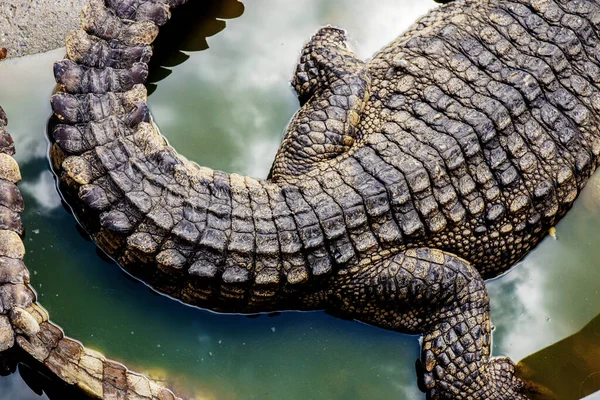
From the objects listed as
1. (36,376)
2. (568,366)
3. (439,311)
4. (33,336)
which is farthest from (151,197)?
(568,366)

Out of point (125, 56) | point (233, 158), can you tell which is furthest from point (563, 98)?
point (125, 56)

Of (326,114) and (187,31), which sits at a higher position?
(187,31)

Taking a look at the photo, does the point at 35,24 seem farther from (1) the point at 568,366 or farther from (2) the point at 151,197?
(1) the point at 568,366

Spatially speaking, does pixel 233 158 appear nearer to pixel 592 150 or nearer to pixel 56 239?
pixel 56 239

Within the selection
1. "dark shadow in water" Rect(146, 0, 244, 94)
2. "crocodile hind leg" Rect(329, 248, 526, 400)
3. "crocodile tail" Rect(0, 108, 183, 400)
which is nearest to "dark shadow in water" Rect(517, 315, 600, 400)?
"crocodile hind leg" Rect(329, 248, 526, 400)

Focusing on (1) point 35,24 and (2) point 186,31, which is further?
(2) point 186,31

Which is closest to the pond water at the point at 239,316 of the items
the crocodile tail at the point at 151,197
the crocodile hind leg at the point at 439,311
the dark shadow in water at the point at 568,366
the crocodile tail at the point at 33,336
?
the dark shadow in water at the point at 568,366
